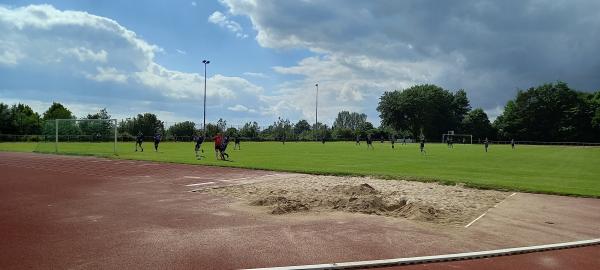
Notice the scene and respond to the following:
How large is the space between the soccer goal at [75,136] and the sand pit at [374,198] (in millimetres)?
28707

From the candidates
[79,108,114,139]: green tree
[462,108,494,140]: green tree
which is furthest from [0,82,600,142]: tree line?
[79,108,114,139]: green tree

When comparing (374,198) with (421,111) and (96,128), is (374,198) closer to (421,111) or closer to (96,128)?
(96,128)

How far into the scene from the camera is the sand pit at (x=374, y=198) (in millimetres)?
11633

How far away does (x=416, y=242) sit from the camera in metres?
8.77

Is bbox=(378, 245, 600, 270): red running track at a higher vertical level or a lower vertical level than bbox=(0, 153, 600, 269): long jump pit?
lower

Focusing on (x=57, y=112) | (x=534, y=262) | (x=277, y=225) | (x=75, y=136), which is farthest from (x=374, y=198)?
(x=57, y=112)

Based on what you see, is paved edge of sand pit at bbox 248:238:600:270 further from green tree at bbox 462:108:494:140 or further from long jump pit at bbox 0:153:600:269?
green tree at bbox 462:108:494:140

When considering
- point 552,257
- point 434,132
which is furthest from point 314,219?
point 434,132

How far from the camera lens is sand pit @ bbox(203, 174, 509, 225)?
38.2ft

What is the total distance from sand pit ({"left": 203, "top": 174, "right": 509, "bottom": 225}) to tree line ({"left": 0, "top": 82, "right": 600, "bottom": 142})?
197 feet

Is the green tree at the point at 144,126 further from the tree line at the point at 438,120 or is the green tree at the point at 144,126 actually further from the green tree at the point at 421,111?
the green tree at the point at 421,111

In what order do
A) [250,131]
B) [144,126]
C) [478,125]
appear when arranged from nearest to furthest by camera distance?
[144,126] → [250,131] → [478,125]

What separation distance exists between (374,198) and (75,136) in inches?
1506

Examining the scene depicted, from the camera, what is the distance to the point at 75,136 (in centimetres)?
4347
